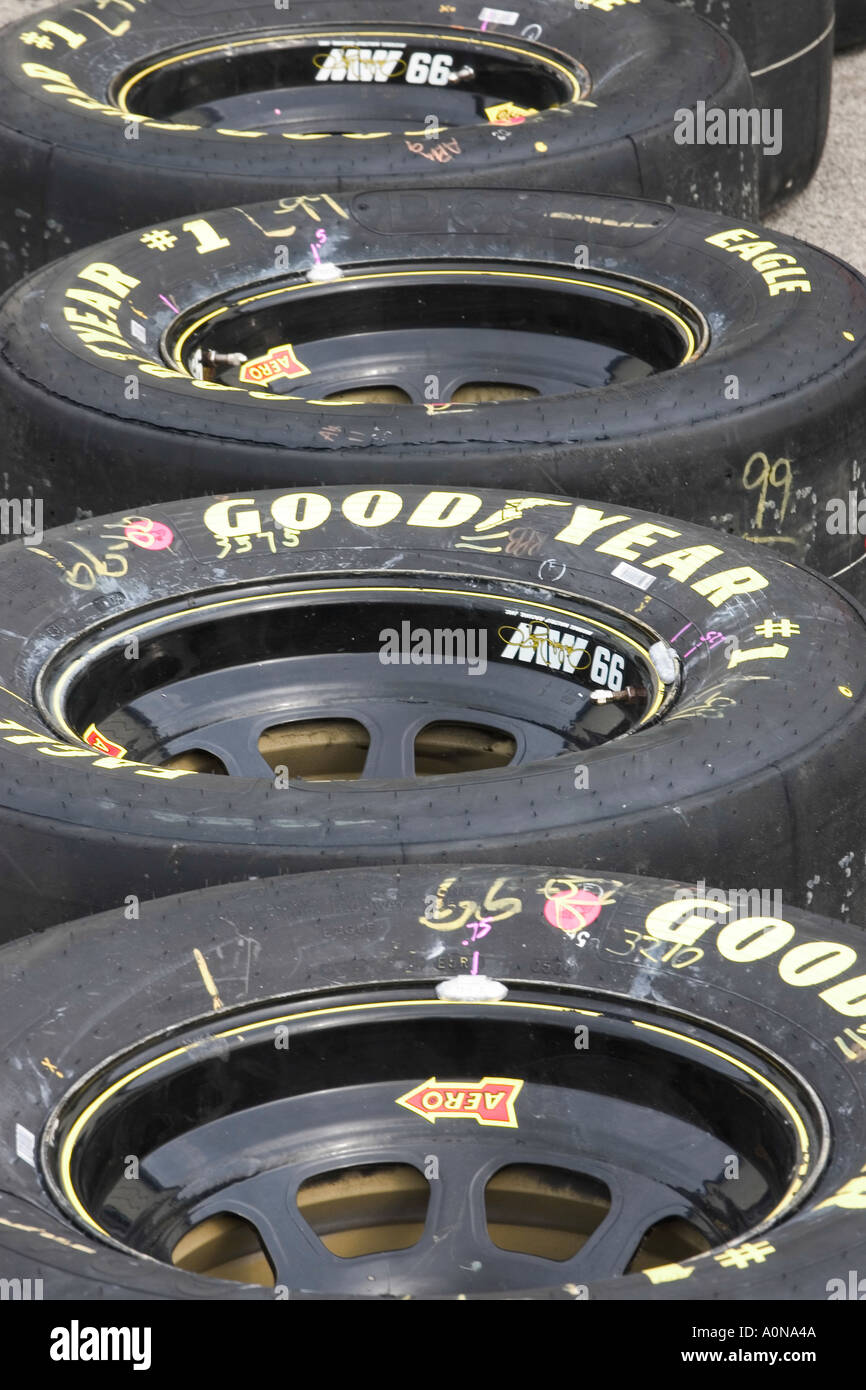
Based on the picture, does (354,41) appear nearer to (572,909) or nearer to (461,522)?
(461,522)

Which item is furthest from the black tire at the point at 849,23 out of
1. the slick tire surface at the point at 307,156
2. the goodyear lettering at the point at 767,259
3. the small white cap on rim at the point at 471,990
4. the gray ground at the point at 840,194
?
the small white cap on rim at the point at 471,990

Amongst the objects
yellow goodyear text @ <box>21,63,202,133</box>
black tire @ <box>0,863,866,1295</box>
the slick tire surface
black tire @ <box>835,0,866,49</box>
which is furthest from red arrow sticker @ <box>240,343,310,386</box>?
black tire @ <box>835,0,866,49</box>

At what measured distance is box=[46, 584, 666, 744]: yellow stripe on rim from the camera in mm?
3598

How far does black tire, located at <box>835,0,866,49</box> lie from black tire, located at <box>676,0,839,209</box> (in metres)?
1.17

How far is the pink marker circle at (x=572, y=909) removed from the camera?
2850mm

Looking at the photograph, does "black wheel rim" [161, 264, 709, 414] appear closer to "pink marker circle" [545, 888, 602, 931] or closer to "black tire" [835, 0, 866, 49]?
"pink marker circle" [545, 888, 602, 931]

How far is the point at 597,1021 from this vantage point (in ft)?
9.00

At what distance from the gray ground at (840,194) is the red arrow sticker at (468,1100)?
472 centimetres

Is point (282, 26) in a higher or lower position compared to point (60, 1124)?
higher

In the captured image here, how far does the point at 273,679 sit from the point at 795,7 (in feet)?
13.3

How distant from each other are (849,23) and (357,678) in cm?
561

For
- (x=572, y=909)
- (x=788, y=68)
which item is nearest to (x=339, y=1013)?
(x=572, y=909)

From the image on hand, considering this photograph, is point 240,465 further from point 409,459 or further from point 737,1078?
point 737,1078

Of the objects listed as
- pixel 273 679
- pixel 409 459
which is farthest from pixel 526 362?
pixel 273 679
